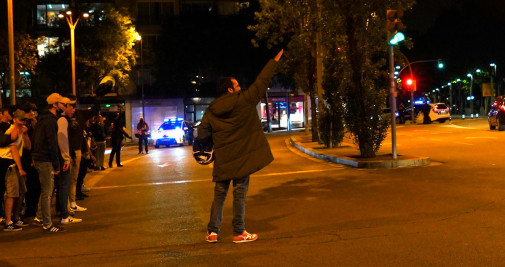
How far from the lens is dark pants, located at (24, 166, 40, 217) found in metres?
8.86

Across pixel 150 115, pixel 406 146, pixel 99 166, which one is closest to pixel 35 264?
pixel 99 166

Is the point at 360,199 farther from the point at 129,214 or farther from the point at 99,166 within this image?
the point at 99,166

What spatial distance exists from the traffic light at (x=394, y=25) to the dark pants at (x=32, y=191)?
923 cm

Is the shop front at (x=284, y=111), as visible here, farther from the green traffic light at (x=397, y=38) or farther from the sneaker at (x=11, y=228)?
the sneaker at (x=11, y=228)

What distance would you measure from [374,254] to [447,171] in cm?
734

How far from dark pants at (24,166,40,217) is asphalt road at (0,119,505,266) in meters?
0.80

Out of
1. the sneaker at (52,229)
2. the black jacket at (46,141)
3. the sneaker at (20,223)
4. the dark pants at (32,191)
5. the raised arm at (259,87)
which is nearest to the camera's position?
the raised arm at (259,87)

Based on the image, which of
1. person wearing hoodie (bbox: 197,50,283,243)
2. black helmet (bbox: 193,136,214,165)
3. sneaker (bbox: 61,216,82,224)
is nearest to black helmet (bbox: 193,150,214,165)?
black helmet (bbox: 193,136,214,165)

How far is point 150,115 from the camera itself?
52688 mm

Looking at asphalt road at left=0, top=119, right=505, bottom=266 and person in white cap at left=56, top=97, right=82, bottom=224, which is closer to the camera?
asphalt road at left=0, top=119, right=505, bottom=266

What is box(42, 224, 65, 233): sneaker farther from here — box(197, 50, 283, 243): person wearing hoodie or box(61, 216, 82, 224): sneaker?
box(197, 50, 283, 243): person wearing hoodie

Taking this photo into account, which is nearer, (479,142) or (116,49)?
(479,142)

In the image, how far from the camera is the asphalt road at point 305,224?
6035mm

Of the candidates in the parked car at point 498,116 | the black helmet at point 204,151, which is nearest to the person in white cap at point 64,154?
the black helmet at point 204,151
